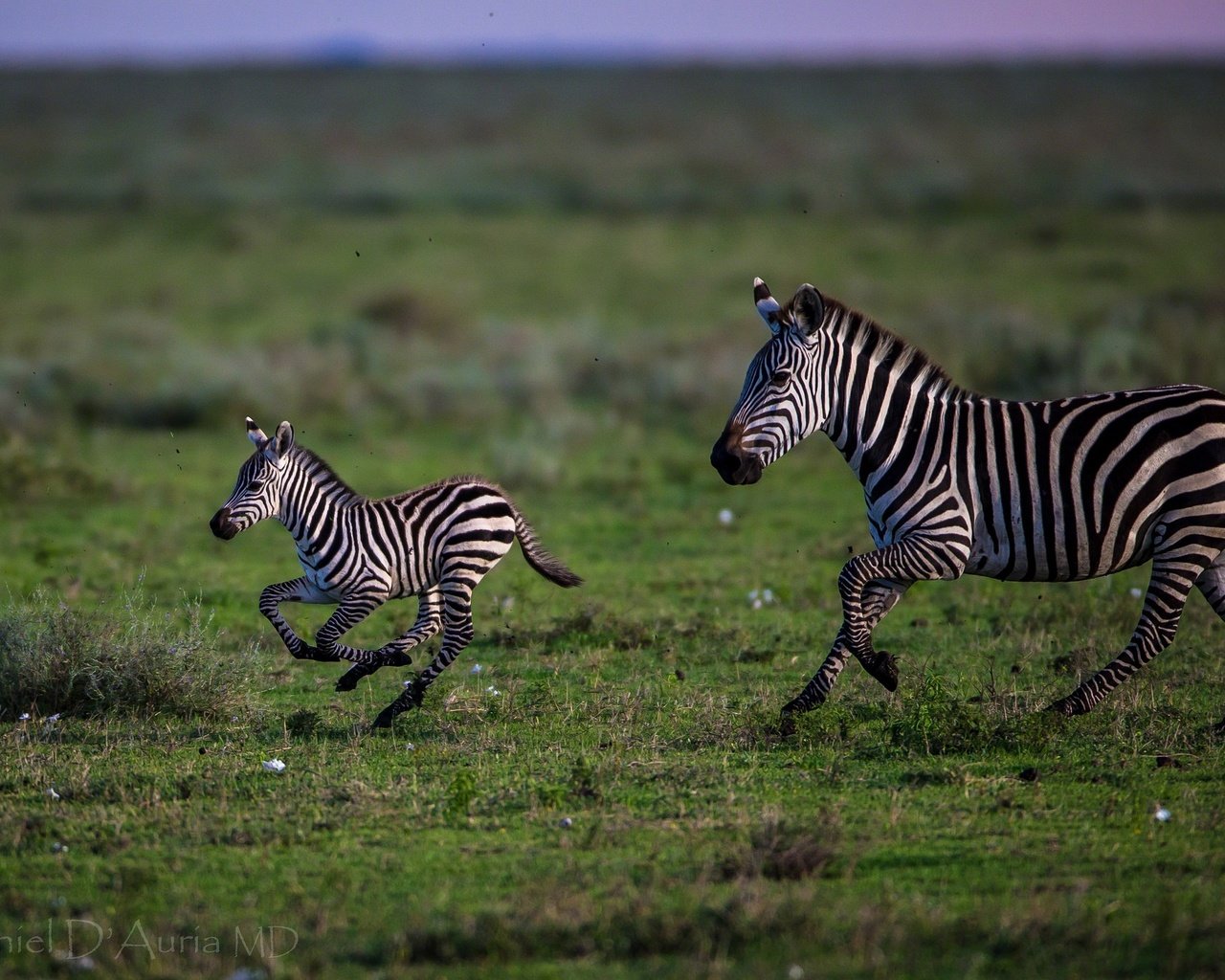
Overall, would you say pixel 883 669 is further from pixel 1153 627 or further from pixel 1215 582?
pixel 1215 582

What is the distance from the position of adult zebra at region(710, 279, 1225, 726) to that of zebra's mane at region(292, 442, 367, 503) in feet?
7.66

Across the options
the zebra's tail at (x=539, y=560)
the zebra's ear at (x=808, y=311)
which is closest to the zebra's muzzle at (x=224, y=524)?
the zebra's tail at (x=539, y=560)

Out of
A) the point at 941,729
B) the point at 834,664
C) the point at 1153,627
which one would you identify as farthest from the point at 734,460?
the point at 1153,627

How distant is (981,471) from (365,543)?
11.7 feet

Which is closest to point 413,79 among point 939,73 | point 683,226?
point 939,73

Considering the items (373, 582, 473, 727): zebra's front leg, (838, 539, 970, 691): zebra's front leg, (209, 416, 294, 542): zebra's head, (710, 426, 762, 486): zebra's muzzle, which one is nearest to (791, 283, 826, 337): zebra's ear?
(710, 426, 762, 486): zebra's muzzle

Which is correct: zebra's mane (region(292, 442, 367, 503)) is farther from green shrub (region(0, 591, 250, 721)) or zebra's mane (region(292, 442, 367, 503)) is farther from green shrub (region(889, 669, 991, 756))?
green shrub (region(889, 669, 991, 756))

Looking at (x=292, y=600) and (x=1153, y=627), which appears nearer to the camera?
(x=1153, y=627)

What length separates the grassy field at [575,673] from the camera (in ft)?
17.9

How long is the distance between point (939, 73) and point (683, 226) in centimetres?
5700

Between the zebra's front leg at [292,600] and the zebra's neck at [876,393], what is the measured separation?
3.22 metres

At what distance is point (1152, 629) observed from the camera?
7723 mm

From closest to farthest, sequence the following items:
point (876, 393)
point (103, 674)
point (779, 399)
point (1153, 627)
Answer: point (1153, 627) → point (779, 399) → point (876, 393) → point (103, 674)

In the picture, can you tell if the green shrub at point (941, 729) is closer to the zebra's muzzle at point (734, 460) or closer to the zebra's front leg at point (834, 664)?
the zebra's front leg at point (834, 664)
